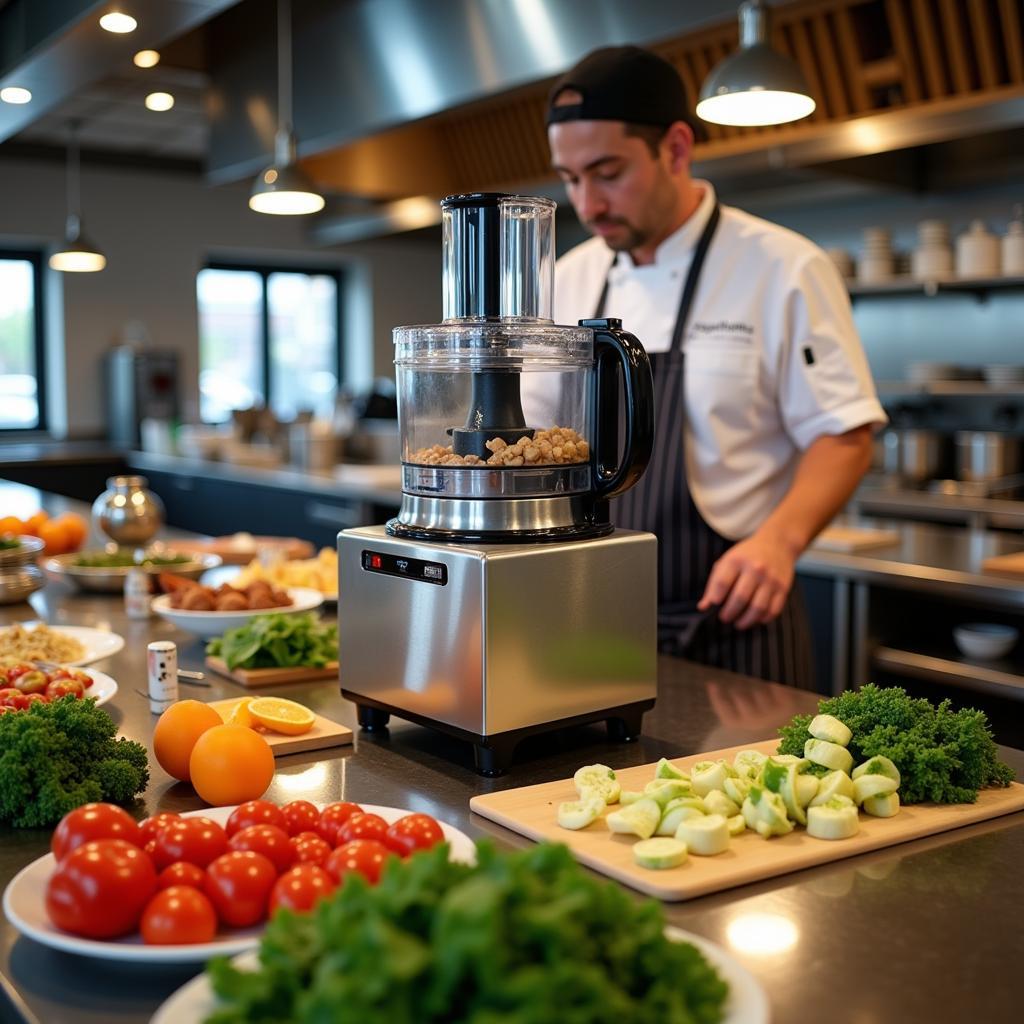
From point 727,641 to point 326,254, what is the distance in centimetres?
757

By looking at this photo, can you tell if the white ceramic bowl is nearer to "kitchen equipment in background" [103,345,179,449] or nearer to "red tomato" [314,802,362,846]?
"red tomato" [314,802,362,846]

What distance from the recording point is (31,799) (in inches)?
46.1

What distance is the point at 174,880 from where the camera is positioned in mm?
910

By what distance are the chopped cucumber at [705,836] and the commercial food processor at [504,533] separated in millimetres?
304

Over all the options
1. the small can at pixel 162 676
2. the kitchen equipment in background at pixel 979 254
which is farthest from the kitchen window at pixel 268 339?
the small can at pixel 162 676

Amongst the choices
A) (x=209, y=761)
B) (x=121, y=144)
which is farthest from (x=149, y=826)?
(x=121, y=144)

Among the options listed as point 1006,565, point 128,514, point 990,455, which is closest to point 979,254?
point 990,455

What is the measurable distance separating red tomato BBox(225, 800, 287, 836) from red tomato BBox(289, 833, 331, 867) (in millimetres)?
48

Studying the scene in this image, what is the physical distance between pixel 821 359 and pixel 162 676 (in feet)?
4.25

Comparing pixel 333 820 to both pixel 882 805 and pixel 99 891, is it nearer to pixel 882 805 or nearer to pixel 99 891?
pixel 99 891

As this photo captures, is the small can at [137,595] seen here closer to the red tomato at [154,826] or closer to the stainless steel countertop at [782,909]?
the stainless steel countertop at [782,909]

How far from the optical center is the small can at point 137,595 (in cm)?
229

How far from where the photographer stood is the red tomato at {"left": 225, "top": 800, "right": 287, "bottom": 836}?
1.02 meters

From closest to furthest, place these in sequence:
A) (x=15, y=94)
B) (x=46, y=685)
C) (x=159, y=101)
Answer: (x=46, y=685) → (x=15, y=94) → (x=159, y=101)
